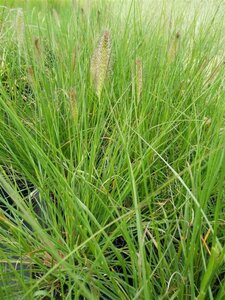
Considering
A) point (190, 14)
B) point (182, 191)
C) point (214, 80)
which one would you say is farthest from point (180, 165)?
point (190, 14)

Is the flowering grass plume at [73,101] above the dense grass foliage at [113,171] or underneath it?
above

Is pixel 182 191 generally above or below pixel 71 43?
below

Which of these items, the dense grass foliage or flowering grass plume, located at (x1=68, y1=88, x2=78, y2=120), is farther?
flowering grass plume, located at (x1=68, y1=88, x2=78, y2=120)

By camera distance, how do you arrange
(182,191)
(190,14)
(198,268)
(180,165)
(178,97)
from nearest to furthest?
1. (198,268)
2. (182,191)
3. (180,165)
4. (178,97)
5. (190,14)

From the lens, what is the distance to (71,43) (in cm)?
116

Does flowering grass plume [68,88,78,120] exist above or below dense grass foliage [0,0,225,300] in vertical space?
above

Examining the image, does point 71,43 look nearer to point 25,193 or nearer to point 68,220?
point 25,193

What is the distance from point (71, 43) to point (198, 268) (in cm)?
81

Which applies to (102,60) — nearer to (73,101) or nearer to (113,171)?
(73,101)

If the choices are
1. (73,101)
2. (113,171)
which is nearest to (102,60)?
(73,101)

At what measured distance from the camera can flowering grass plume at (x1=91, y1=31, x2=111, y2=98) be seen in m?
0.61

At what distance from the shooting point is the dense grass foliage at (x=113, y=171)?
50 cm

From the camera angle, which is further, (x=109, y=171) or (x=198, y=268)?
(x=109, y=171)

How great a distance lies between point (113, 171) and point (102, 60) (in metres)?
0.21
